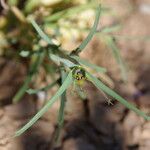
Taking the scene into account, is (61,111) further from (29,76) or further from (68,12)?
(68,12)

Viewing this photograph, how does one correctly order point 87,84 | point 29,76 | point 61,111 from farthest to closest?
point 87,84 < point 29,76 < point 61,111

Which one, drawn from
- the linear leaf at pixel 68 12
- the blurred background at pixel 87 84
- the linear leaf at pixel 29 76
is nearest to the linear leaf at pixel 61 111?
the blurred background at pixel 87 84

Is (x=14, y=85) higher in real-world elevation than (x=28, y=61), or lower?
lower

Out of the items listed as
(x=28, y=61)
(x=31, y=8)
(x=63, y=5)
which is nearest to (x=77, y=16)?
(x=63, y=5)

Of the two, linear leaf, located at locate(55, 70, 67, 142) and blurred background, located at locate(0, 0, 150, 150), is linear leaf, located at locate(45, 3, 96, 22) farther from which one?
linear leaf, located at locate(55, 70, 67, 142)

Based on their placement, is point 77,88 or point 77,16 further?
point 77,16

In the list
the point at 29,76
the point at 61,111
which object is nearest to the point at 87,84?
the point at 29,76


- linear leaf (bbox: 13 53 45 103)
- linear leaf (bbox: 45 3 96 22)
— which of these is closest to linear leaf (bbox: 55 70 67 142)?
linear leaf (bbox: 13 53 45 103)

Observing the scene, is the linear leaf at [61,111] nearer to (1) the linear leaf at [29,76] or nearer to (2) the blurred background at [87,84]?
(2) the blurred background at [87,84]

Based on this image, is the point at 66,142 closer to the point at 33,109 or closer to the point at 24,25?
the point at 33,109
